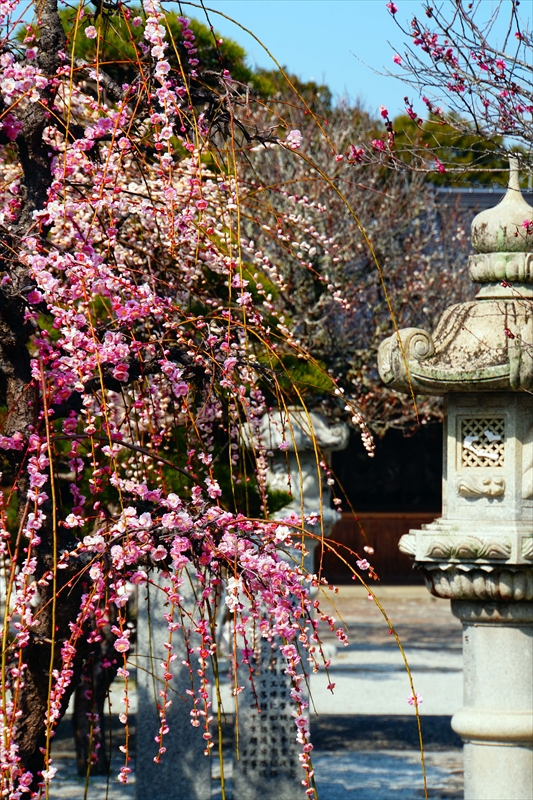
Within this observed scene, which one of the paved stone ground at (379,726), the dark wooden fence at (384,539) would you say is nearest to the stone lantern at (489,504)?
the paved stone ground at (379,726)

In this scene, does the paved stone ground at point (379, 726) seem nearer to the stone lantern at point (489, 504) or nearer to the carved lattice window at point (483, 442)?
the stone lantern at point (489, 504)

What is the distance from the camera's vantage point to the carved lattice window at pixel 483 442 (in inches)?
186

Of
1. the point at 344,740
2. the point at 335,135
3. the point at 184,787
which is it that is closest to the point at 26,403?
the point at 184,787

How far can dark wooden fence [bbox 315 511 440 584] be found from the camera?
59.6 feet

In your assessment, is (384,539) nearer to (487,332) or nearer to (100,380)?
(487,332)

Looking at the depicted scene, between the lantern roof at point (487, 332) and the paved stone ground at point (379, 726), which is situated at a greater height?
the lantern roof at point (487, 332)

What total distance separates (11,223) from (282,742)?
14.3ft

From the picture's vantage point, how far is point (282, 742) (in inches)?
260

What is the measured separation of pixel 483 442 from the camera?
15.7 feet

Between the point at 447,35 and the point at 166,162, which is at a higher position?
the point at 447,35

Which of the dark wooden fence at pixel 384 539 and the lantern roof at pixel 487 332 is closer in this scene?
the lantern roof at pixel 487 332

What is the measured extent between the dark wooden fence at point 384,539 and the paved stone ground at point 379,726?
3.63 metres

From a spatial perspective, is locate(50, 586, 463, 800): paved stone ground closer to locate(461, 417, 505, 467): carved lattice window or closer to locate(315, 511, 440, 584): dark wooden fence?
locate(461, 417, 505, 467): carved lattice window

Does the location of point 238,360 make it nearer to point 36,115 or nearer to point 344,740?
point 36,115
